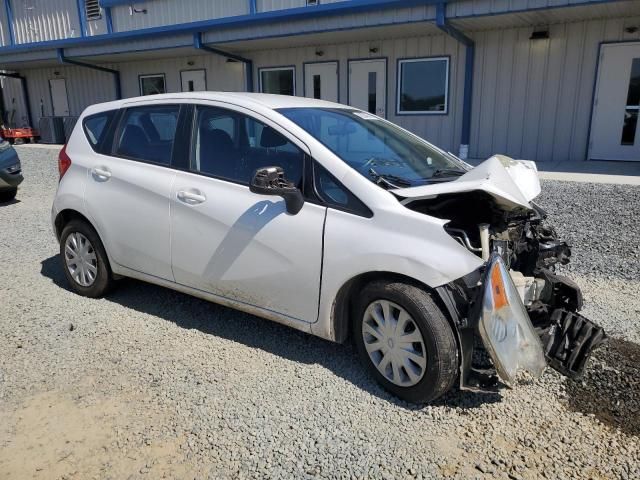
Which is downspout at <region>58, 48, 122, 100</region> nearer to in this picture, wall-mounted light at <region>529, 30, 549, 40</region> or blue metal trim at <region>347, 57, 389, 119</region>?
blue metal trim at <region>347, 57, 389, 119</region>

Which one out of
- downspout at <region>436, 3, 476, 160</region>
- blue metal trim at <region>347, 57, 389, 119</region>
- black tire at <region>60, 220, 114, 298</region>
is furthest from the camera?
blue metal trim at <region>347, 57, 389, 119</region>

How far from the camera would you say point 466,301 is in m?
2.84

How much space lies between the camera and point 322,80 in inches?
556

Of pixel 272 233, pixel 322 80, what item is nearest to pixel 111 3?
pixel 322 80

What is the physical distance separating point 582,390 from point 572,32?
984 centimetres

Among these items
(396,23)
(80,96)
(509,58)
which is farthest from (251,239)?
(80,96)

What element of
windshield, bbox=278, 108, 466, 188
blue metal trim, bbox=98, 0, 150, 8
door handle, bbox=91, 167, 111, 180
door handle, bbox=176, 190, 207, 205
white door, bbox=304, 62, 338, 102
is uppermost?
blue metal trim, bbox=98, 0, 150, 8

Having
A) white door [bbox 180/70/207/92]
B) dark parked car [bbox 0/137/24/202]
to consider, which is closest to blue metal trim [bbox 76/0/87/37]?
white door [bbox 180/70/207/92]

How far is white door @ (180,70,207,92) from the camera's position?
16484 millimetres

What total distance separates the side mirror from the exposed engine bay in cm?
70

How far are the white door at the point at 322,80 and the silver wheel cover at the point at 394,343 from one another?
11.5 meters

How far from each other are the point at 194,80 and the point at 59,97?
716 centimetres

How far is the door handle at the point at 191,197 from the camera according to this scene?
3.67 metres

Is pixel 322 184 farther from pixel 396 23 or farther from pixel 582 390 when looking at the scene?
pixel 396 23
